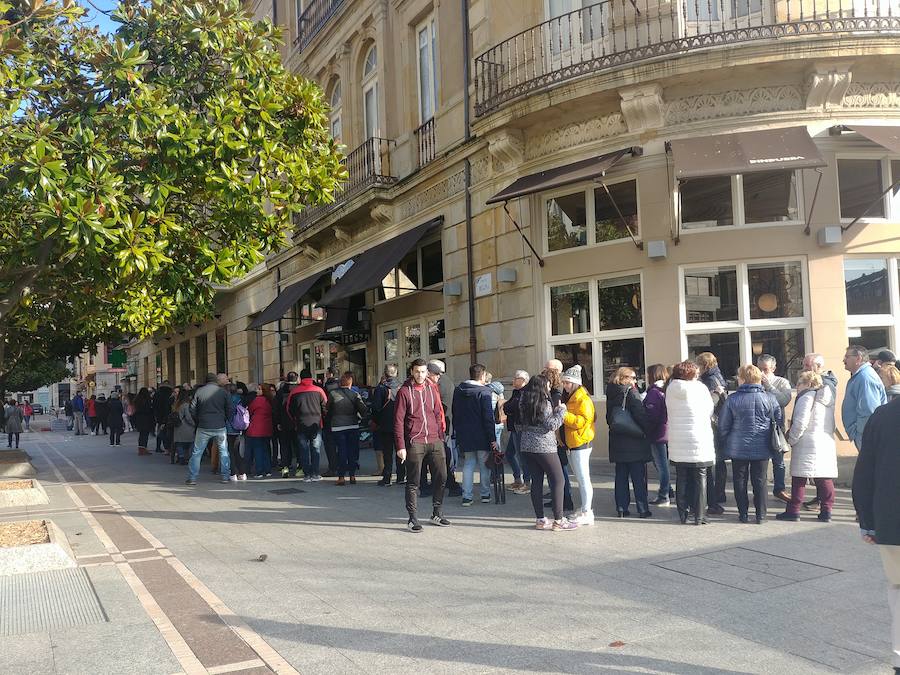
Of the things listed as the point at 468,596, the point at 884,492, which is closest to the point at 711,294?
the point at 468,596

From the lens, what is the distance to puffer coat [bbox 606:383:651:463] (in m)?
8.02

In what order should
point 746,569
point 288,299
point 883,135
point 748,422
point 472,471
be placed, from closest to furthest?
point 746,569 → point 748,422 → point 472,471 → point 883,135 → point 288,299

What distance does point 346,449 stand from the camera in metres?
11.2

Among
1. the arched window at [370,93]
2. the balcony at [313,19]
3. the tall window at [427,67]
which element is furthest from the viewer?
the balcony at [313,19]

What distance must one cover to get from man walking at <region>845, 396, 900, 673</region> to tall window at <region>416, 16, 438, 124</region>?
13371mm

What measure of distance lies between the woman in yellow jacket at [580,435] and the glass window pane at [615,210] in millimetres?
4408

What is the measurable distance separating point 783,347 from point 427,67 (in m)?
9.63

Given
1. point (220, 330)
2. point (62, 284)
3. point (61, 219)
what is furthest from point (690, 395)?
point (220, 330)

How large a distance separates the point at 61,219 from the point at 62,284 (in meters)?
3.97

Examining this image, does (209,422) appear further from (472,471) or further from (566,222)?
(566,222)

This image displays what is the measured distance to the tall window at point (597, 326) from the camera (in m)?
11.6

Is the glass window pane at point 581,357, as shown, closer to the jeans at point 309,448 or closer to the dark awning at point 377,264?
the dark awning at point 377,264

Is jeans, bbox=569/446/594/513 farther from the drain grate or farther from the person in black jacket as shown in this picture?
the drain grate

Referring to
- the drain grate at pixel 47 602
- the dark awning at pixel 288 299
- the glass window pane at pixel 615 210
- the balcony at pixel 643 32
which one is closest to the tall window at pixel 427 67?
the balcony at pixel 643 32
